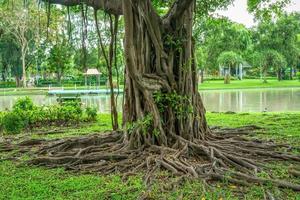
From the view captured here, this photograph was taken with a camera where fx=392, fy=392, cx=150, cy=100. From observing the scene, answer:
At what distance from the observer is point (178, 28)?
4.86m

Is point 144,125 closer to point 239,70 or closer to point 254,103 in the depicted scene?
point 254,103

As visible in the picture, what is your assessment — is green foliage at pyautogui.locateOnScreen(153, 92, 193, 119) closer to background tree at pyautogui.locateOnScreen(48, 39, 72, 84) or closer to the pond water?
background tree at pyautogui.locateOnScreen(48, 39, 72, 84)

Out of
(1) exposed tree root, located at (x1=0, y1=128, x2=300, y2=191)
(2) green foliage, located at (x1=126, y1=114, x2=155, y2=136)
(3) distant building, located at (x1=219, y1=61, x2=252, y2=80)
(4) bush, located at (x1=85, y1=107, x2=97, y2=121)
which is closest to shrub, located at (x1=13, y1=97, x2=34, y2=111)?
(4) bush, located at (x1=85, y1=107, x2=97, y2=121)

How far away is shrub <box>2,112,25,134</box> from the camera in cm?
779

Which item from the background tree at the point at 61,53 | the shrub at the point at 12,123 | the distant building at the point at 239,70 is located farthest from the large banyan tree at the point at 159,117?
the distant building at the point at 239,70

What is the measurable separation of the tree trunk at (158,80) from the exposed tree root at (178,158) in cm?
18

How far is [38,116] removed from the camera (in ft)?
27.2

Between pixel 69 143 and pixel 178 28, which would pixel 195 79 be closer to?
pixel 178 28

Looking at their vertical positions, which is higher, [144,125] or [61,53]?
[61,53]

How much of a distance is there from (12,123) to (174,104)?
437 centimetres

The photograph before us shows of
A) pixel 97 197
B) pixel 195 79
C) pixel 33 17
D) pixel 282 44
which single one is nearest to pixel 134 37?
pixel 195 79

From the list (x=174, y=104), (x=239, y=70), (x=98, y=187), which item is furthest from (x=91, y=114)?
(x=239, y=70)

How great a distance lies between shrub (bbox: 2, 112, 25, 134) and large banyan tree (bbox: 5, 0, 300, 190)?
10.0 feet

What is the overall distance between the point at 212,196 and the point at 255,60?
28668 millimetres
